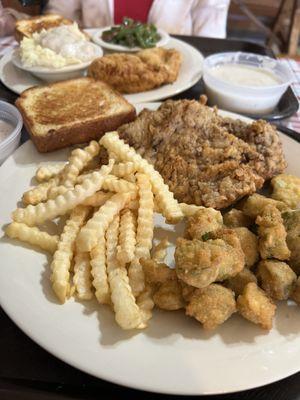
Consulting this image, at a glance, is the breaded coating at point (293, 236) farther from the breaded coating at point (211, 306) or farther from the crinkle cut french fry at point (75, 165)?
the crinkle cut french fry at point (75, 165)

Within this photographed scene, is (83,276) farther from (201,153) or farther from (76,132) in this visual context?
(76,132)

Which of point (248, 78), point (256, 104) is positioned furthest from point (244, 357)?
point (248, 78)

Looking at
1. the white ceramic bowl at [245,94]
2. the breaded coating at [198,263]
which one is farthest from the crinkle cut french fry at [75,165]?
the white ceramic bowl at [245,94]

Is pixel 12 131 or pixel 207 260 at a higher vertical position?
pixel 207 260

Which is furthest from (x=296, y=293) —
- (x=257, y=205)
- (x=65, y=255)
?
(x=65, y=255)

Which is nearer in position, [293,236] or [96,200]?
[293,236]

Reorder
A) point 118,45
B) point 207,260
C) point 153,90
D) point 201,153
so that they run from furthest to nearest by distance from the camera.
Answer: point 118,45 < point 153,90 < point 201,153 < point 207,260

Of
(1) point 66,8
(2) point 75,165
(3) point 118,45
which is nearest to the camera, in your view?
(2) point 75,165

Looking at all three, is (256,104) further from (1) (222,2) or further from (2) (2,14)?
(2) (2,14)
